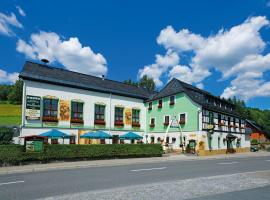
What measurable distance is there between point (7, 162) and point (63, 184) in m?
8.76

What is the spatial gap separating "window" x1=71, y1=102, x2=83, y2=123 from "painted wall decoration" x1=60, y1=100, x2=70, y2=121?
66 centimetres

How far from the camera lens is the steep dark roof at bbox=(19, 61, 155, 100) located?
2758 centimetres

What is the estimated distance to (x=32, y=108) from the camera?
2619cm

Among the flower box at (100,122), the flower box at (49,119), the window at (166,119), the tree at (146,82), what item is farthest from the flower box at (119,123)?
the tree at (146,82)

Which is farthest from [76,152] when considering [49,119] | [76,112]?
[76,112]

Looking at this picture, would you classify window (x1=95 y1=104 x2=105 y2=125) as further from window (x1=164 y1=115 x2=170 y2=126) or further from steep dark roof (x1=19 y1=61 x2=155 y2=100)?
window (x1=164 y1=115 x2=170 y2=126)

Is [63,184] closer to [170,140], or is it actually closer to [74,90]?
[74,90]

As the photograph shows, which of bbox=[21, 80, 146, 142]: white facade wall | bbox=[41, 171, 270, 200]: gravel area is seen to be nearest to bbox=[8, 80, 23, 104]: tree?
bbox=[21, 80, 146, 142]: white facade wall

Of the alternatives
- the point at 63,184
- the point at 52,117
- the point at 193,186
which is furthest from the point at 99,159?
the point at 193,186

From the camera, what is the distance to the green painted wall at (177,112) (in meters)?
30.9

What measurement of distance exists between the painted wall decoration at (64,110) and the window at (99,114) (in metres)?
4.04

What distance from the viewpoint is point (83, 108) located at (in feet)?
101

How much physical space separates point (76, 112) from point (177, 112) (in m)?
13.3

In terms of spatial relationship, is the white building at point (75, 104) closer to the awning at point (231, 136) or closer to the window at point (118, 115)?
the window at point (118, 115)
